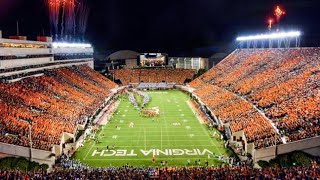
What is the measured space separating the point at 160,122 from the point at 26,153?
17.2 m

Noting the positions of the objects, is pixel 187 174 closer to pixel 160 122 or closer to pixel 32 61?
pixel 160 122

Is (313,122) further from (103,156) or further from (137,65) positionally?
(137,65)

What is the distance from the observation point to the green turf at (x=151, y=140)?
2686cm

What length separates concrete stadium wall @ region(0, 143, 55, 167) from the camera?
2391cm

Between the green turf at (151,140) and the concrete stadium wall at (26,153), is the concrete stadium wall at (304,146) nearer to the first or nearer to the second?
the green turf at (151,140)

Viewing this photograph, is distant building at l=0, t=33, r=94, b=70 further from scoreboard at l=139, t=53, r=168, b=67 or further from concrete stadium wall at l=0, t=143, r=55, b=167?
scoreboard at l=139, t=53, r=168, b=67

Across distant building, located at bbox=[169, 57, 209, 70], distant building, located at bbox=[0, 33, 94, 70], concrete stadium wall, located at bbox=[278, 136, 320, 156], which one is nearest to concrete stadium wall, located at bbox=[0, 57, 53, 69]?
distant building, located at bbox=[0, 33, 94, 70]

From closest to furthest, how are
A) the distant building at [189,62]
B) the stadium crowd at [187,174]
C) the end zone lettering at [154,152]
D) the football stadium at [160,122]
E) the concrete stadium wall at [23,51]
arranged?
the stadium crowd at [187,174]
the football stadium at [160,122]
the end zone lettering at [154,152]
the concrete stadium wall at [23,51]
the distant building at [189,62]

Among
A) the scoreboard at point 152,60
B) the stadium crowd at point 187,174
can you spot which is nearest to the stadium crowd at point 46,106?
the stadium crowd at point 187,174

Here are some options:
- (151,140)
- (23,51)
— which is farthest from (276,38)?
(23,51)

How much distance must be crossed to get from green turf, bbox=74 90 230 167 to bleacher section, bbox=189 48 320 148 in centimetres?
275

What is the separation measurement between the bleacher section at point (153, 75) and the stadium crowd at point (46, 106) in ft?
83.1

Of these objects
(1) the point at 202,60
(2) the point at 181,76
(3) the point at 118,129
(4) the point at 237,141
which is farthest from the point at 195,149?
(1) the point at 202,60

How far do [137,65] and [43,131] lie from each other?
205ft
